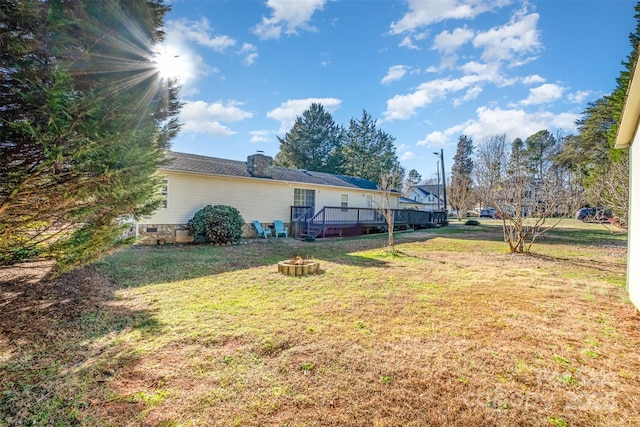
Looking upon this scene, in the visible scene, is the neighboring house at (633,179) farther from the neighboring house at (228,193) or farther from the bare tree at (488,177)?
the neighboring house at (228,193)

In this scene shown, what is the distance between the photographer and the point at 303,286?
5.40 meters

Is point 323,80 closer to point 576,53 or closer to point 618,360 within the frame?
point 576,53

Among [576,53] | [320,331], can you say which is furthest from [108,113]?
[576,53]

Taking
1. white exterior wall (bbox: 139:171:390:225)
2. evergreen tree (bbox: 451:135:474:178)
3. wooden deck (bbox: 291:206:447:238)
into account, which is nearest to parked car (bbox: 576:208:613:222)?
wooden deck (bbox: 291:206:447:238)

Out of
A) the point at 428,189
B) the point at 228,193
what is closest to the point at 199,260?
the point at 228,193

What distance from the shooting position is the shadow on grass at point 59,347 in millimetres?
2145

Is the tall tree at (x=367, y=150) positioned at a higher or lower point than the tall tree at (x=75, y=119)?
higher

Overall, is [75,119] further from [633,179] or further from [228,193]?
[228,193]

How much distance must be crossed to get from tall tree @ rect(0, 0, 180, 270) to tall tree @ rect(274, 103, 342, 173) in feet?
99.2

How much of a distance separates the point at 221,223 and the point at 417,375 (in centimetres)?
937

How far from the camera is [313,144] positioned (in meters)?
34.2

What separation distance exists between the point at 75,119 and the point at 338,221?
493 inches

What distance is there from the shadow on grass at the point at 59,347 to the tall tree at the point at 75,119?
78 cm

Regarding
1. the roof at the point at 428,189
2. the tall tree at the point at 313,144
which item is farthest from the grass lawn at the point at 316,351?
the roof at the point at 428,189
